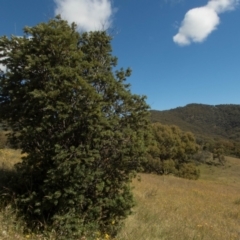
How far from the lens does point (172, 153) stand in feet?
142

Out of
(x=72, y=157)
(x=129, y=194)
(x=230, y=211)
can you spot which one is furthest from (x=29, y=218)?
(x=230, y=211)

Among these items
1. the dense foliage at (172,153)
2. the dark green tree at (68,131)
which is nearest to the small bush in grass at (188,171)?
the dense foliage at (172,153)

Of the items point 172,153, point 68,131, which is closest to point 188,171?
point 172,153

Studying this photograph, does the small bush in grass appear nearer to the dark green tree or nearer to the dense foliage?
the dense foliage

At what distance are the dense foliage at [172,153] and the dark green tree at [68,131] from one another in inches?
1338

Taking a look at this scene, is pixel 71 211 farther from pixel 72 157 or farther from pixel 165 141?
pixel 165 141

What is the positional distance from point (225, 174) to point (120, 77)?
58.0 metres

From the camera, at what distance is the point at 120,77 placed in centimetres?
706

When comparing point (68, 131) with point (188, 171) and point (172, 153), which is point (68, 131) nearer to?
point (172, 153)

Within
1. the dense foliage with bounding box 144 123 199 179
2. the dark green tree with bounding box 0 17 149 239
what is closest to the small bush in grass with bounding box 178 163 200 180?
the dense foliage with bounding box 144 123 199 179

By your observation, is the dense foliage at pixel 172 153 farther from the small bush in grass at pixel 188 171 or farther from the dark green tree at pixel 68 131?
the dark green tree at pixel 68 131

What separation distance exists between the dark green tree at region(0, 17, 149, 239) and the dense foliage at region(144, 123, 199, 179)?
34.0 m

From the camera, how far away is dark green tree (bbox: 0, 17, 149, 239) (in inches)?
235

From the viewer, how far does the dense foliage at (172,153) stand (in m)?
41.3
